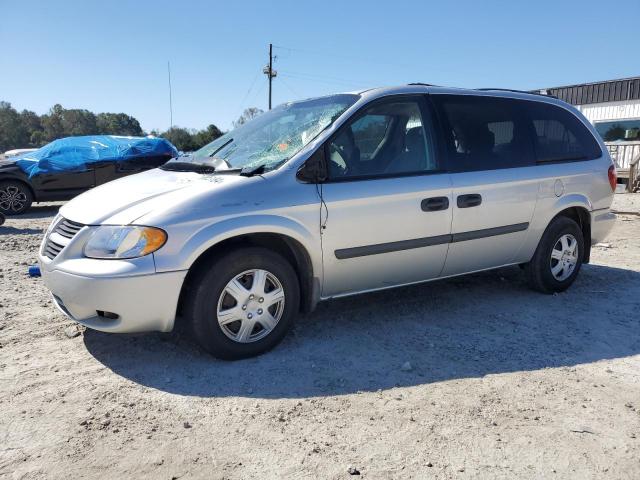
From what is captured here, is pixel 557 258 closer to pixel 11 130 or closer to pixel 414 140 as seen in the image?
pixel 414 140

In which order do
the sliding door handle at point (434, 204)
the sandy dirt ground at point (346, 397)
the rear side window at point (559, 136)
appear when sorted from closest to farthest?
the sandy dirt ground at point (346, 397)
the sliding door handle at point (434, 204)
the rear side window at point (559, 136)

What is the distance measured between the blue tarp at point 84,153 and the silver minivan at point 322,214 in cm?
782

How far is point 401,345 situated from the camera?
148 inches

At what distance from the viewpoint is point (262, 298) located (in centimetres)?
346

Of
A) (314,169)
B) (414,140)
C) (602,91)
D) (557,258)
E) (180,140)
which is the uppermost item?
(602,91)

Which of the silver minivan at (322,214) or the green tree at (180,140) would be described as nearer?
the silver minivan at (322,214)

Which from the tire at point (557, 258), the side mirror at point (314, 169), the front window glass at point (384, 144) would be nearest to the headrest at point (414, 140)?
the front window glass at point (384, 144)

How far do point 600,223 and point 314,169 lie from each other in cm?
333

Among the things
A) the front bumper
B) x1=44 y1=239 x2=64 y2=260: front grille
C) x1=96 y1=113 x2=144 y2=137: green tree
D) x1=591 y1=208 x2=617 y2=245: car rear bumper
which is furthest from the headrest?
x1=96 y1=113 x2=144 y2=137: green tree

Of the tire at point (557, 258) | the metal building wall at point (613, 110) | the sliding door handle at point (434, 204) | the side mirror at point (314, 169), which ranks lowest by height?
the tire at point (557, 258)

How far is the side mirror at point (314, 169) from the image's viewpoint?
11.6ft

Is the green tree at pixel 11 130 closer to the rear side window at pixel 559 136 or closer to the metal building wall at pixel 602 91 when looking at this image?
the metal building wall at pixel 602 91

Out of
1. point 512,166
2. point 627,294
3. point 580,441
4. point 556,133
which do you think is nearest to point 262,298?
point 580,441

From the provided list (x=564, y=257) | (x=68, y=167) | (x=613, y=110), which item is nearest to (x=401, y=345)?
(x=564, y=257)
